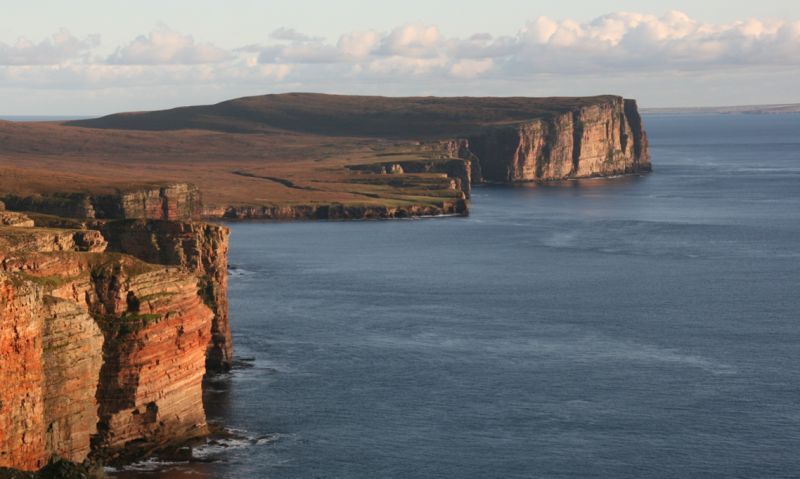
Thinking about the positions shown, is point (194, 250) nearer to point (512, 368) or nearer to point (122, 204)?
point (512, 368)

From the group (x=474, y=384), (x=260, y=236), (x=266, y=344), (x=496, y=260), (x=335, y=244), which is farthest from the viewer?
(x=260, y=236)

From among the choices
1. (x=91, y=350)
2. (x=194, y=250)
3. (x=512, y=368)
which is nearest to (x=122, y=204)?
(x=194, y=250)

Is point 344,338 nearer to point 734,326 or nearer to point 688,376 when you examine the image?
point 688,376

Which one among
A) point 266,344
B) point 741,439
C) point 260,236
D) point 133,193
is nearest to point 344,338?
point 266,344

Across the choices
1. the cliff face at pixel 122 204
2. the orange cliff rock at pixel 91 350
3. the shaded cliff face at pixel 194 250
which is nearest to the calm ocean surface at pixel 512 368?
the shaded cliff face at pixel 194 250

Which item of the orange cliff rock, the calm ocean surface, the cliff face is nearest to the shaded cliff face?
the calm ocean surface

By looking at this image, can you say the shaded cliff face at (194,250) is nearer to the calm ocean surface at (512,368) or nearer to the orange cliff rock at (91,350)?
the calm ocean surface at (512,368)
